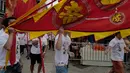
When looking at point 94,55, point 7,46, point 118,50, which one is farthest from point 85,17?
point 94,55

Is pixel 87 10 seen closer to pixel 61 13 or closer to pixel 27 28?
pixel 61 13

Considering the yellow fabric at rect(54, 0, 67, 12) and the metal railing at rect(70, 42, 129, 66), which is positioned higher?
the yellow fabric at rect(54, 0, 67, 12)

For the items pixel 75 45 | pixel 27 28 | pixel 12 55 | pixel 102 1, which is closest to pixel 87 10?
pixel 102 1

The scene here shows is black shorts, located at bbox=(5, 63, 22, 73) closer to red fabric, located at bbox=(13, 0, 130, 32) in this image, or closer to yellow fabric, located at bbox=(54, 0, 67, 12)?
red fabric, located at bbox=(13, 0, 130, 32)

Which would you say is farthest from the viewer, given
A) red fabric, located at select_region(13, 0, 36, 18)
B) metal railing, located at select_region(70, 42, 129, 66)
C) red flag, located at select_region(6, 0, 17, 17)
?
metal railing, located at select_region(70, 42, 129, 66)

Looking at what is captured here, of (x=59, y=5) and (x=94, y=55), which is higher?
(x=59, y=5)

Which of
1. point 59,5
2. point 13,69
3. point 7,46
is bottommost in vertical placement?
point 13,69

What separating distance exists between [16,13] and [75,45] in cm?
823

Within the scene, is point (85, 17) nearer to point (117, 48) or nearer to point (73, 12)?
point (73, 12)

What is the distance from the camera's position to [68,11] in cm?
540

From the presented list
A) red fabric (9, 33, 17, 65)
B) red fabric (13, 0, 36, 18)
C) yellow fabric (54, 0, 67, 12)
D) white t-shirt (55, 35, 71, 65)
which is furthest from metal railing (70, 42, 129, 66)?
yellow fabric (54, 0, 67, 12)

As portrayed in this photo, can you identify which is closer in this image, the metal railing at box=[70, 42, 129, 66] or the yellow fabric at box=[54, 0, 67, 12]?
the yellow fabric at box=[54, 0, 67, 12]

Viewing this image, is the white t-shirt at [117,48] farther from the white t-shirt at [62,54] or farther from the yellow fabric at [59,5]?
the yellow fabric at [59,5]

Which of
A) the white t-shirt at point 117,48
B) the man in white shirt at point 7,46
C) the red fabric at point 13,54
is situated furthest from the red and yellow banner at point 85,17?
the white t-shirt at point 117,48
